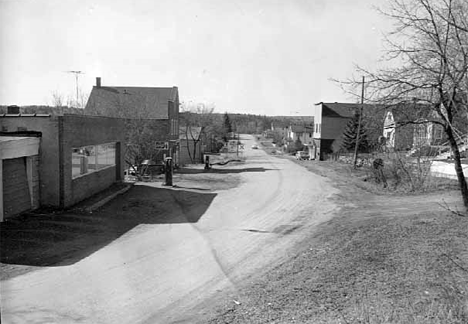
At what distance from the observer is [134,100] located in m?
39.8

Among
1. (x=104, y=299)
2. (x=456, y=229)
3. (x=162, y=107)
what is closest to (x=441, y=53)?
(x=456, y=229)

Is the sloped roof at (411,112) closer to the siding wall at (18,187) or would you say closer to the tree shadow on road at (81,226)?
the tree shadow on road at (81,226)

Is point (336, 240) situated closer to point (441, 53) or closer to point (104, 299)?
point (441, 53)

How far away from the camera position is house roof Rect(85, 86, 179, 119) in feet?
126

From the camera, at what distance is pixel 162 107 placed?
136ft

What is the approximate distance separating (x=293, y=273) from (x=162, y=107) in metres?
34.3

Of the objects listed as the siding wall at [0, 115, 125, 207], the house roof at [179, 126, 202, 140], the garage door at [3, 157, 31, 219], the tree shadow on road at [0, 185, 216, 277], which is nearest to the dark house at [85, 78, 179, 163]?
the house roof at [179, 126, 202, 140]

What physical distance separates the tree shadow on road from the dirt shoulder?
13.6 feet

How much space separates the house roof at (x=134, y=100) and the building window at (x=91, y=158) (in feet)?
55.9

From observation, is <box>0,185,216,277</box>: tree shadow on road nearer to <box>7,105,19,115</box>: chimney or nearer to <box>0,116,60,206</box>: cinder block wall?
<box>0,116,60,206</box>: cinder block wall

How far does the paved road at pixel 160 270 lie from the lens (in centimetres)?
666

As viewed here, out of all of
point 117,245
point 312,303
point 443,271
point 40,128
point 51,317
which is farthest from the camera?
point 40,128

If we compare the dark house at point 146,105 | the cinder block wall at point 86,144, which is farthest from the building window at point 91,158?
the dark house at point 146,105

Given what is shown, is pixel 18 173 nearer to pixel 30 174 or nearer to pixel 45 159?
pixel 30 174
